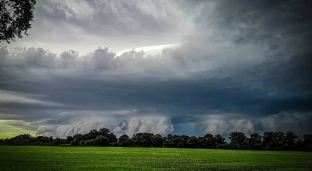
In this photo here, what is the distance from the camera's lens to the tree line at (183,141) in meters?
170

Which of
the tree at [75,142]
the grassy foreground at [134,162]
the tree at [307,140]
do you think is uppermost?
the tree at [307,140]

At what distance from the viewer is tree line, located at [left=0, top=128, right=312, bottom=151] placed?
16950 centimetres

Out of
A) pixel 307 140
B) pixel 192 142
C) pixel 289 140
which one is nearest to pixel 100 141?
pixel 192 142

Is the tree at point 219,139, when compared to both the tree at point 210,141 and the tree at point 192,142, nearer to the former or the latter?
the tree at point 210,141

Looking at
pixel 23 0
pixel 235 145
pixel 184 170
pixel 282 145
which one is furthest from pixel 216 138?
pixel 23 0

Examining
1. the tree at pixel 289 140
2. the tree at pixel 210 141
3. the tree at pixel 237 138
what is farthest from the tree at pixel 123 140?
the tree at pixel 289 140

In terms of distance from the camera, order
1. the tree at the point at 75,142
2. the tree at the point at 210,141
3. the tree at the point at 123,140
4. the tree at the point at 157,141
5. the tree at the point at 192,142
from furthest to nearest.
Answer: the tree at the point at 210,141, the tree at the point at 157,141, the tree at the point at 192,142, the tree at the point at 123,140, the tree at the point at 75,142

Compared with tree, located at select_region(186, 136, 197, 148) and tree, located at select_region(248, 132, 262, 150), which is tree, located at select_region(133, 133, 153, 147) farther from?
tree, located at select_region(248, 132, 262, 150)

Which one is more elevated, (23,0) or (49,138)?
(23,0)

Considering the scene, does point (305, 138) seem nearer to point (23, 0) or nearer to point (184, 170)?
point (184, 170)

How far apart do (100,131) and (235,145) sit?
9335cm

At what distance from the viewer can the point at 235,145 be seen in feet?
589

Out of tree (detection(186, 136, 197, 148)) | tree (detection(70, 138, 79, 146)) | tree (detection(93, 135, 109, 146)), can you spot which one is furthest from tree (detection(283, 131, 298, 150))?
tree (detection(70, 138, 79, 146))

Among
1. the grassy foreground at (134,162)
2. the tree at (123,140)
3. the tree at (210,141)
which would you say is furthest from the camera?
the tree at (210,141)
